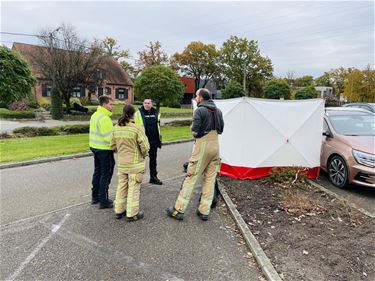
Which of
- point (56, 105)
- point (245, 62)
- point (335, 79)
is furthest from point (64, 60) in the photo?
point (335, 79)

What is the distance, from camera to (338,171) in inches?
252

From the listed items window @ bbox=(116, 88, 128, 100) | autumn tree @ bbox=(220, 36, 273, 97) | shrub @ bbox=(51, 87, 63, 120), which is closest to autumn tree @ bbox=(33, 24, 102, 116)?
shrub @ bbox=(51, 87, 63, 120)

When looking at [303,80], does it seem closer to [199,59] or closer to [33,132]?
[199,59]

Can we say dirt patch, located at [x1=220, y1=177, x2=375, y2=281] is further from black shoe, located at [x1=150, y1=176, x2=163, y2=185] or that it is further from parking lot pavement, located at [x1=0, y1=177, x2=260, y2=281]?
black shoe, located at [x1=150, y1=176, x2=163, y2=185]

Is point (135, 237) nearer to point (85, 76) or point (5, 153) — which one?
point (5, 153)

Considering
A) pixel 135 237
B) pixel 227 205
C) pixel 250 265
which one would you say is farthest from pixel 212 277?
pixel 227 205

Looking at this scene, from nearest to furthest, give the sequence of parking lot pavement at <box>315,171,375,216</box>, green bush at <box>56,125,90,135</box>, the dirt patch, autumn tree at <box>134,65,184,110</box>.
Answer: the dirt patch, parking lot pavement at <box>315,171,375,216</box>, green bush at <box>56,125,90,135</box>, autumn tree at <box>134,65,184,110</box>

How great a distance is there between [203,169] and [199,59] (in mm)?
59099

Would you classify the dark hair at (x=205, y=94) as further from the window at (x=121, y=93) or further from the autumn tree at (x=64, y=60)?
the window at (x=121, y=93)

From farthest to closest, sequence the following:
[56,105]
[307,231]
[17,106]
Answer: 1. [17,106]
2. [56,105]
3. [307,231]

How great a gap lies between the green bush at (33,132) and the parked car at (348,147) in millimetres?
13236

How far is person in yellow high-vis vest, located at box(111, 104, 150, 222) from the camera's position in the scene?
4309 millimetres

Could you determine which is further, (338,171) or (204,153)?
(338,171)

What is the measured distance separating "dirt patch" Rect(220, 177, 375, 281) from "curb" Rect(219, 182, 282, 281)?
0.09 meters
